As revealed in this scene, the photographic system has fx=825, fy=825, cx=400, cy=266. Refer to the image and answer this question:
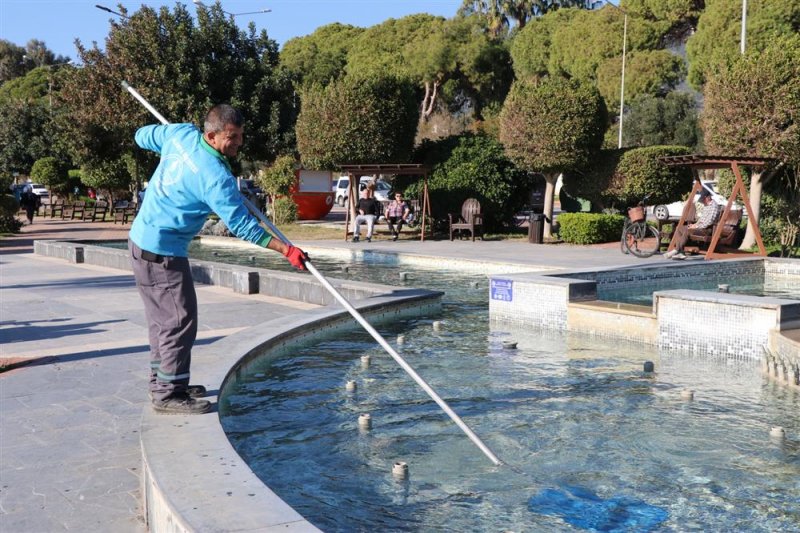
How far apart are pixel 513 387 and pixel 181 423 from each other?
295 cm

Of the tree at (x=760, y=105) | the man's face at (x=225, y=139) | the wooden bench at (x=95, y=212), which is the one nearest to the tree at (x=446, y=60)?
the wooden bench at (x=95, y=212)

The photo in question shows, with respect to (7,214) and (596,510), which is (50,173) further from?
(596,510)

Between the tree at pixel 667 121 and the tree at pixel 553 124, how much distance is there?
27408 millimetres

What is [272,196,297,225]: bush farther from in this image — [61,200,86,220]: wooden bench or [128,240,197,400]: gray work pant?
[128,240,197,400]: gray work pant

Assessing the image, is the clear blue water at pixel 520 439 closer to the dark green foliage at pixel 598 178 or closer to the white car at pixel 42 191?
the dark green foliage at pixel 598 178

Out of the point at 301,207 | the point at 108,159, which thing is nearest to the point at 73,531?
the point at 301,207

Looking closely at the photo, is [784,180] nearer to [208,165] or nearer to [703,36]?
[208,165]

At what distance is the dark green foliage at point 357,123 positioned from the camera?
22016 mm

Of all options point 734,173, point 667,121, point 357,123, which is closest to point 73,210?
point 357,123

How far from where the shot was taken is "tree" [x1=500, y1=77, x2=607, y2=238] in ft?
63.4

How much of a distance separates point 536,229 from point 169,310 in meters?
16.1

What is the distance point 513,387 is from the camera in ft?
21.3

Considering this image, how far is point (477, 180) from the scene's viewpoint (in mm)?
21625

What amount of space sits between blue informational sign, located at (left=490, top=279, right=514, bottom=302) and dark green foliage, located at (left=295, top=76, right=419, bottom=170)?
505 inches
